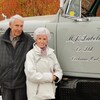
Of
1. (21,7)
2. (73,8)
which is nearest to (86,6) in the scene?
(73,8)

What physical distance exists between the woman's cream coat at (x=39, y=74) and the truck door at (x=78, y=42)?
0.40m

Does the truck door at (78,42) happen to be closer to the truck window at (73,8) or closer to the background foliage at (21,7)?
the truck window at (73,8)

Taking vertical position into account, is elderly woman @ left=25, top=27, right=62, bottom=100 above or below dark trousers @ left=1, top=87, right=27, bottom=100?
above

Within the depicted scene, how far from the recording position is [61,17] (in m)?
4.96

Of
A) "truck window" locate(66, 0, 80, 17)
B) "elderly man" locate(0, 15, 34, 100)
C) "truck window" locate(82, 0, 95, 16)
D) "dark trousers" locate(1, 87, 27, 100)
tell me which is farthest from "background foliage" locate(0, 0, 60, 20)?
"dark trousers" locate(1, 87, 27, 100)

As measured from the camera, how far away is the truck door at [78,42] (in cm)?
461

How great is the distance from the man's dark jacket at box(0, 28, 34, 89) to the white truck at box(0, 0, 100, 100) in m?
0.55

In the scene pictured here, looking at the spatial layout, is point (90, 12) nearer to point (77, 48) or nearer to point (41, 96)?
point (77, 48)

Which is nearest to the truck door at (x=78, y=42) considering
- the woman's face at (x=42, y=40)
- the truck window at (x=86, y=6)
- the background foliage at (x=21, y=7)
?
the truck window at (x=86, y=6)

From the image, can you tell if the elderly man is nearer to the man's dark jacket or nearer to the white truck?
the man's dark jacket

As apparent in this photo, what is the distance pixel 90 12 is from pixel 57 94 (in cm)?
157

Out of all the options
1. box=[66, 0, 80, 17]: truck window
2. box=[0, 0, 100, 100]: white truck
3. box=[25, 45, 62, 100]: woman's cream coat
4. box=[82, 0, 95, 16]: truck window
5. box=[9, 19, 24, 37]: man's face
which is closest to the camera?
box=[25, 45, 62, 100]: woman's cream coat

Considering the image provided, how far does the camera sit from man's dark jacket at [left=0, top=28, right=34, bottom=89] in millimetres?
4422

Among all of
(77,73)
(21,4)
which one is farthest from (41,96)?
(21,4)
